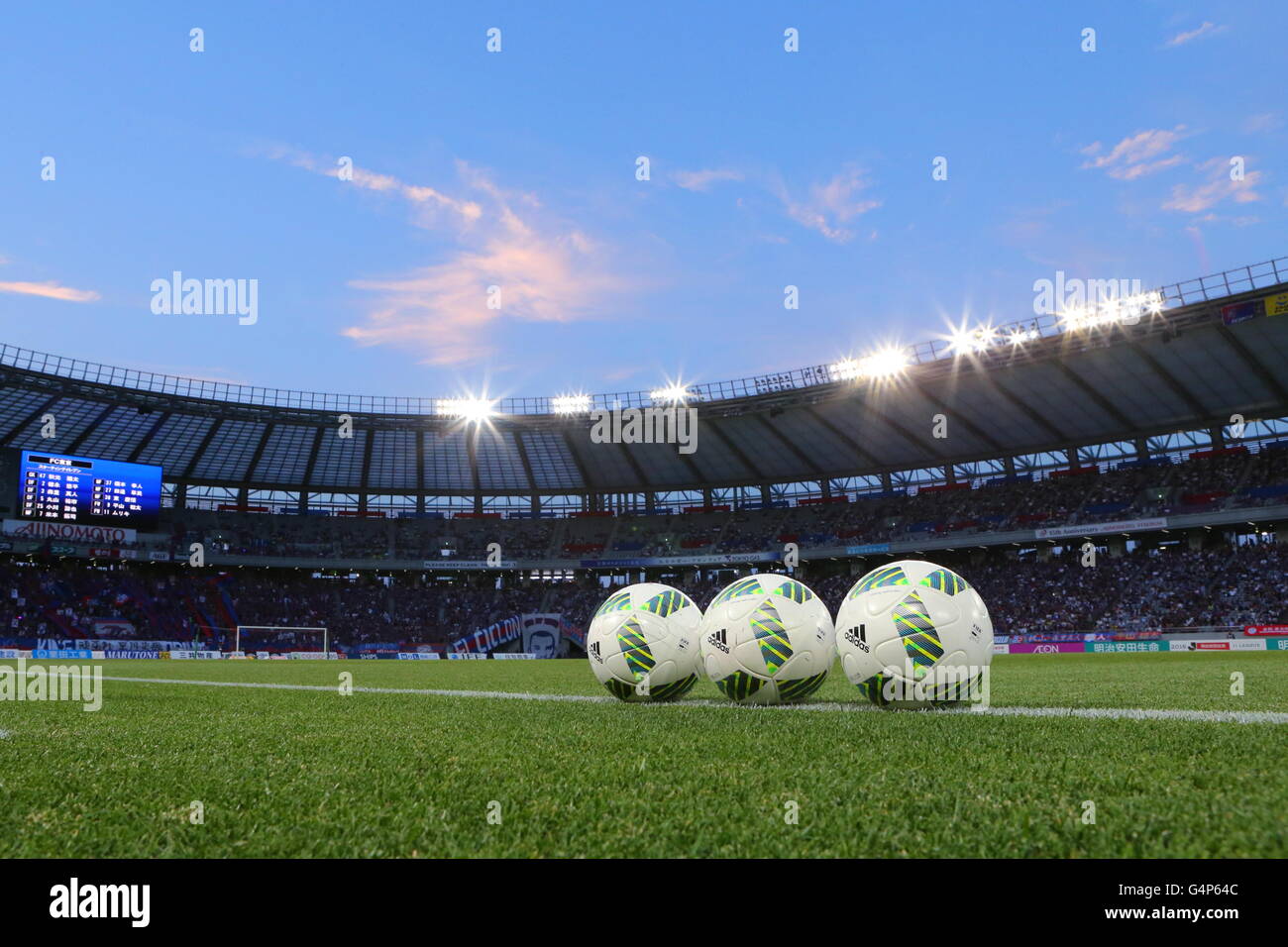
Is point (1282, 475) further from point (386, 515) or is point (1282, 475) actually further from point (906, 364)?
point (386, 515)

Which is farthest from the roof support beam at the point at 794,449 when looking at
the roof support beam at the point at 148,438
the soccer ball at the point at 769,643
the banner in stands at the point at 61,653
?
the soccer ball at the point at 769,643

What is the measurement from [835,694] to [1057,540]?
45236 mm

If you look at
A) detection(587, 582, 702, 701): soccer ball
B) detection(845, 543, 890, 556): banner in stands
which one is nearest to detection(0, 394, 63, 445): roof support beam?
detection(845, 543, 890, 556): banner in stands

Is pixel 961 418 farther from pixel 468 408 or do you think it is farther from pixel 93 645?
pixel 93 645

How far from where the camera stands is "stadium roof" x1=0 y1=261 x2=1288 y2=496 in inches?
1549

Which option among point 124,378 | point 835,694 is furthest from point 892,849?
point 124,378

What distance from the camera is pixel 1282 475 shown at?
4444 centimetres

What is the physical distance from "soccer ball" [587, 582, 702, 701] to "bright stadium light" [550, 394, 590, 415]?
44363 mm

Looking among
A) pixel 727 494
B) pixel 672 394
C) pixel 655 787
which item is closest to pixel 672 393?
pixel 672 394

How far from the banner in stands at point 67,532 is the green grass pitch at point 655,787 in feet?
169

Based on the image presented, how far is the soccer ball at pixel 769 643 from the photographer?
29.9 ft

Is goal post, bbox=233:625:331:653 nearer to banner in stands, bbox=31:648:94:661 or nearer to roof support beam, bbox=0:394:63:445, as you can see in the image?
banner in stands, bbox=31:648:94:661
